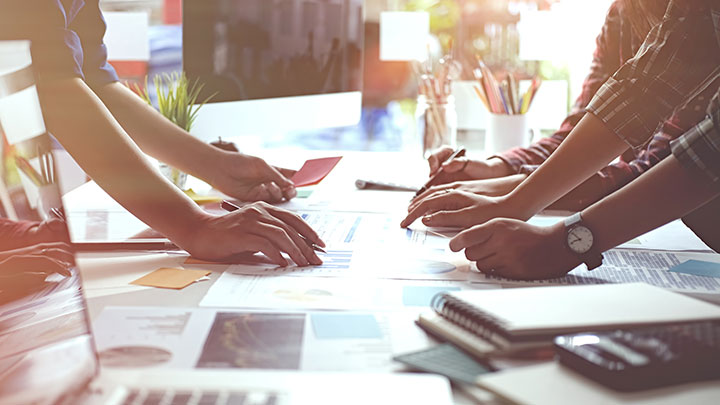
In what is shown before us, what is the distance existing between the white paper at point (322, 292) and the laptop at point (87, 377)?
0.17m

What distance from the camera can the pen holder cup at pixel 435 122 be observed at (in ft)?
6.33

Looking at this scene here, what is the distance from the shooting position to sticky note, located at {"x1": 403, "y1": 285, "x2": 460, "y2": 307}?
771 millimetres

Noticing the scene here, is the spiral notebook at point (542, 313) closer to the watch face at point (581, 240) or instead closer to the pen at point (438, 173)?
the watch face at point (581, 240)

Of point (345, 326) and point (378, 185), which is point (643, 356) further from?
point (378, 185)

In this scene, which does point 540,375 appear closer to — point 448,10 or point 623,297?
point 623,297

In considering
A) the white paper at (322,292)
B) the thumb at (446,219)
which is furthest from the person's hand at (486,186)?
the white paper at (322,292)

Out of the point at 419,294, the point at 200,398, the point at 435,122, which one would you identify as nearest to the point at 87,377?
the point at 200,398

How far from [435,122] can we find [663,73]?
103 centimetres

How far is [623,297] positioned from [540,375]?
0.20 m

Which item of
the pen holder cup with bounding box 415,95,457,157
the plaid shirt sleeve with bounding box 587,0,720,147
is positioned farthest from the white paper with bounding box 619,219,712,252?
the pen holder cup with bounding box 415,95,457,157

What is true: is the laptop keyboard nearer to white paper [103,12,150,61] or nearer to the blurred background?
the blurred background

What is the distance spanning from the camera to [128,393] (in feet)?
1.77

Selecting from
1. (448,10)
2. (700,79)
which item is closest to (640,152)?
(700,79)

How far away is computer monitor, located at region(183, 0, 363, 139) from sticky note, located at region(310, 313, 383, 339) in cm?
89
